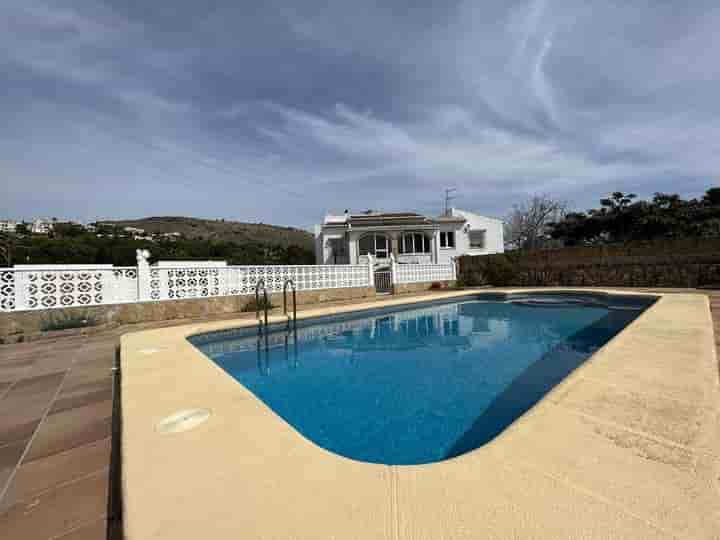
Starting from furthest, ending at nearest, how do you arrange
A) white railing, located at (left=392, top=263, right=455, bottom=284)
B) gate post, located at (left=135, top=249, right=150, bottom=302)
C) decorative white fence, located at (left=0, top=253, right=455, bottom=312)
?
white railing, located at (left=392, top=263, right=455, bottom=284) → gate post, located at (left=135, top=249, right=150, bottom=302) → decorative white fence, located at (left=0, top=253, right=455, bottom=312)

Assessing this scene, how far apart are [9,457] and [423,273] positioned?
52.3 feet

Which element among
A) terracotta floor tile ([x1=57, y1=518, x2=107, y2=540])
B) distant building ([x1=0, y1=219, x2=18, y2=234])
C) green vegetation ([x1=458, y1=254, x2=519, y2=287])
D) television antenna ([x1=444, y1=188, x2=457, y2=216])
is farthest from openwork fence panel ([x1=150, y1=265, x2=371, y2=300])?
distant building ([x1=0, y1=219, x2=18, y2=234])

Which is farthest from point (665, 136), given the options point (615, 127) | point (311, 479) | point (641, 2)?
point (311, 479)

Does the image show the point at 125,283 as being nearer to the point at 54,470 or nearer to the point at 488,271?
the point at 54,470

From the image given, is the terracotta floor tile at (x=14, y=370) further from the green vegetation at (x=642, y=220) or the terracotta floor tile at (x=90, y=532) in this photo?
the green vegetation at (x=642, y=220)

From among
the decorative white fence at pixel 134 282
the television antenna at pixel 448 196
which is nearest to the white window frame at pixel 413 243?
the television antenna at pixel 448 196

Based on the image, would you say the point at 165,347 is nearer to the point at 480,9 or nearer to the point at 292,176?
the point at 480,9

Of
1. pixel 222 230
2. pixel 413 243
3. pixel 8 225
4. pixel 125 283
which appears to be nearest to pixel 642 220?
pixel 413 243

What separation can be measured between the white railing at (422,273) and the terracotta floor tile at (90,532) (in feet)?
45.9

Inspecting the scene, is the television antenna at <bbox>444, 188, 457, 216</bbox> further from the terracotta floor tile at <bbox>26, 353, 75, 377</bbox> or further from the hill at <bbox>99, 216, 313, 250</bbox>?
the terracotta floor tile at <bbox>26, 353, 75, 377</bbox>

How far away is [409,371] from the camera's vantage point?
4902mm

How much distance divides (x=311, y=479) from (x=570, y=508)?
1.15 meters

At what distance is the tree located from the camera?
1331 inches

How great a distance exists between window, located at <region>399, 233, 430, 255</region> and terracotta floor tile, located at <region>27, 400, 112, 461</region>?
848 inches
